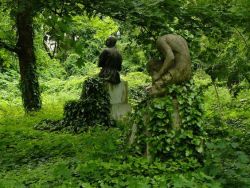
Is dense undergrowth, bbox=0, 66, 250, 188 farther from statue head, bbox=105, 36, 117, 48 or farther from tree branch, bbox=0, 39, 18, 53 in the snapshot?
statue head, bbox=105, 36, 117, 48

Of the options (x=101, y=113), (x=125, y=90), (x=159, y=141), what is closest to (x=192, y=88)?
(x=159, y=141)

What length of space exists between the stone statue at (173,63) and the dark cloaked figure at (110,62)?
20.1 feet

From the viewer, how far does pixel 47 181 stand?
20.7 feet

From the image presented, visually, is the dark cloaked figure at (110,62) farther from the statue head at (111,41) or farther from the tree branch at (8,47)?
the tree branch at (8,47)

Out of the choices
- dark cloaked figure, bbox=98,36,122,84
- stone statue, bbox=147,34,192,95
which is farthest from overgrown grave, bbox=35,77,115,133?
stone statue, bbox=147,34,192,95

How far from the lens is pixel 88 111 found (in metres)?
12.3

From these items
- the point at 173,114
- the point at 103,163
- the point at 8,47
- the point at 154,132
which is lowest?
the point at 103,163

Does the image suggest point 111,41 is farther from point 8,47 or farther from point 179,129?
point 179,129

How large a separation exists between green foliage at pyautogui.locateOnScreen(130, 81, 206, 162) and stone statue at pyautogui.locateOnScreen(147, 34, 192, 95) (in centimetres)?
13

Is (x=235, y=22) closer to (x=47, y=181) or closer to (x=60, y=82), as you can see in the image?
(x=47, y=181)

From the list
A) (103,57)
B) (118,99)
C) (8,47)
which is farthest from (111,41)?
(8,47)

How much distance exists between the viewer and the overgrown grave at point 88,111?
39.7 ft

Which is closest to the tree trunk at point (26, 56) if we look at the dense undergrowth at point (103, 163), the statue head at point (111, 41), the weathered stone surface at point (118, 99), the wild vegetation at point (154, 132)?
the dense undergrowth at point (103, 163)

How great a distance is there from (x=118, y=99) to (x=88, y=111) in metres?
1.26
